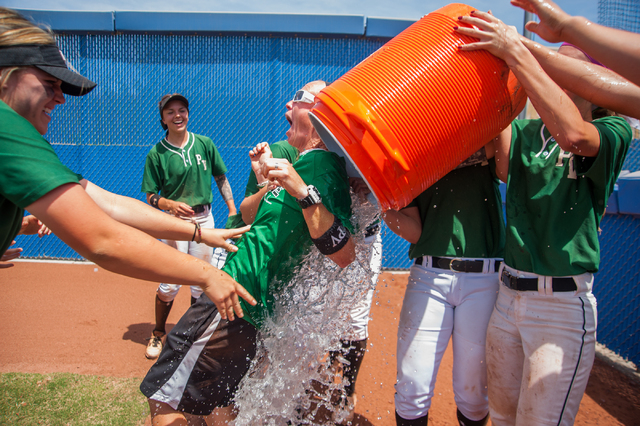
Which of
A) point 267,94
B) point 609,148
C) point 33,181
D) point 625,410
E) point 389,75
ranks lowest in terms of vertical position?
point 625,410

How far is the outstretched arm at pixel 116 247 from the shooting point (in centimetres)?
129

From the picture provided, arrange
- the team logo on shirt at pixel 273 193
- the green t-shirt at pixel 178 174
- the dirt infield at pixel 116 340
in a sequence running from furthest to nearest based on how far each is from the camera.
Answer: the green t-shirt at pixel 178 174 → the dirt infield at pixel 116 340 → the team logo on shirt at pixel 273 193

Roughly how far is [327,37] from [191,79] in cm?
266

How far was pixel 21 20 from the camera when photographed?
4.89ft

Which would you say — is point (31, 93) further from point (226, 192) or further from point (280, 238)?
point (226, 192)

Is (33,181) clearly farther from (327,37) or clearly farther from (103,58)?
(103,58)

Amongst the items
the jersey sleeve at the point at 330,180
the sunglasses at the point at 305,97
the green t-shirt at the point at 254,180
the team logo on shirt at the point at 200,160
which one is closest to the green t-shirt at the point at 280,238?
the jersey sleeve at the point at 330,180

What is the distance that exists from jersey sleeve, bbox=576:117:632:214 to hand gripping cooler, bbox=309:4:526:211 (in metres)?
0.47

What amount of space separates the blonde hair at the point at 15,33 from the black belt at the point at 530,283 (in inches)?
91.0

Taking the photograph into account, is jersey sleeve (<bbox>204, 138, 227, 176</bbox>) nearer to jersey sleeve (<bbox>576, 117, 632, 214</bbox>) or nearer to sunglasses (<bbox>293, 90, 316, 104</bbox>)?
sunglasses (<bbox>293, 90, 316, 104</bbox>)

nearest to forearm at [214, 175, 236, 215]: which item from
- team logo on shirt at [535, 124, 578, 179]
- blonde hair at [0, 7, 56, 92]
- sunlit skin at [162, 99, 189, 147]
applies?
sunlit skin at [162, 99, 189, 147]

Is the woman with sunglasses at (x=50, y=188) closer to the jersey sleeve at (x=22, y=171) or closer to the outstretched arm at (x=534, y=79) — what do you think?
the jersey sleeve at (x=22, y=171)

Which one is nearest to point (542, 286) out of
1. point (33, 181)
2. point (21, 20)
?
point (33, 181)

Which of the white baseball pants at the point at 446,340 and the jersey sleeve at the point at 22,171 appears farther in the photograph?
the white baseball pants at the point at 446,340
